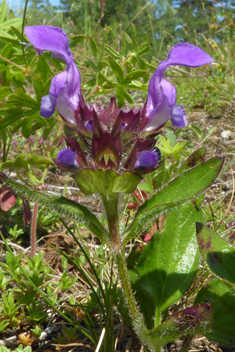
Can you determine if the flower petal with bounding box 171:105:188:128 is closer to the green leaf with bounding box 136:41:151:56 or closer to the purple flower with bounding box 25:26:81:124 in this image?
the purple flower with bounding box 25:26:81:124

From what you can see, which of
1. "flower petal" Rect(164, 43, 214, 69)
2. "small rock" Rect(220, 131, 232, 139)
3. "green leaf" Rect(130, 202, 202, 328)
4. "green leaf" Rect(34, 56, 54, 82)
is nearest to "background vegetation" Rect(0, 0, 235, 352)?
"green leaf" Rect(34, 56, 54, 82)

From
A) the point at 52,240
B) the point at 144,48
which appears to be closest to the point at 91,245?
the point at 52,240

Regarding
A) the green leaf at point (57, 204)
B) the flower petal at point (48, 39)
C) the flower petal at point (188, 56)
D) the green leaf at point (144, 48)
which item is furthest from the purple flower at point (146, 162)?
the green leaf at point (144, 48)

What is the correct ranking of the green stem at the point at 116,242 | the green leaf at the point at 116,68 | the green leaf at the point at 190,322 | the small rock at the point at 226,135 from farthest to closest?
the small rock at the point at 226,135
the green leaf at the point at 116,68
the green stem at the point at 116,242
the green leaf at the point at 190,322

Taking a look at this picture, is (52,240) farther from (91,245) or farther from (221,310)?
(221,310)

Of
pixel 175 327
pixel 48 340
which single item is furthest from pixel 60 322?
pixel 175 327

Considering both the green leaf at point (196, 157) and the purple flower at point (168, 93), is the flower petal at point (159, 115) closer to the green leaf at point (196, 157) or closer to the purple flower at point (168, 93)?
the purple flower at point (168, 93)
